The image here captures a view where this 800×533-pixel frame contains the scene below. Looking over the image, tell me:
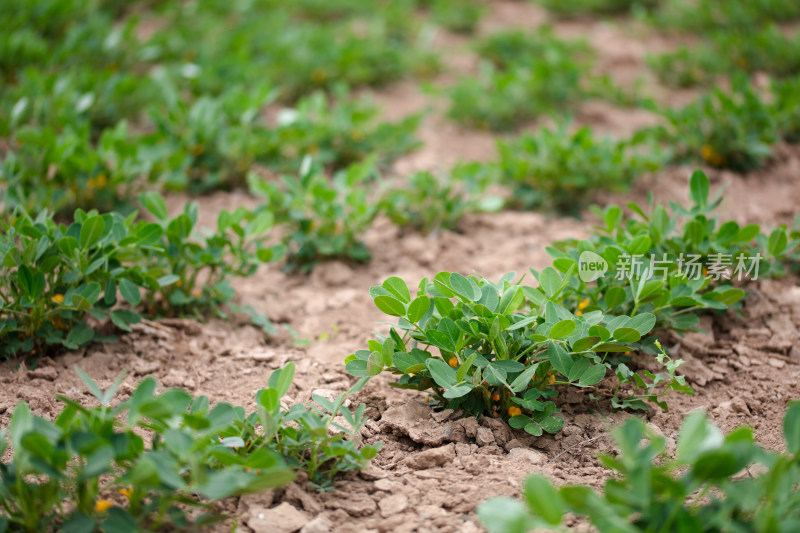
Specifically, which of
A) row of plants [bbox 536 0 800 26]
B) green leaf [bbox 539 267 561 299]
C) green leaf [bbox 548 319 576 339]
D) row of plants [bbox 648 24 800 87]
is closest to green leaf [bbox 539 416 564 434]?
green leaf [bbox 548 319 576 339]

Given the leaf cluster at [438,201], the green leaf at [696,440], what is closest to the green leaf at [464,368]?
the green leaf at [696,440]

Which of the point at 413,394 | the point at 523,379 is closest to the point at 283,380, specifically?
the point at 413,394

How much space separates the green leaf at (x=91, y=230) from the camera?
6.68ft

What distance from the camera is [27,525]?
4.71ft

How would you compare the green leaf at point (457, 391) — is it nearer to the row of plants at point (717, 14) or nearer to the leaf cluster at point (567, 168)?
the leaf cluster at point (567, 168)

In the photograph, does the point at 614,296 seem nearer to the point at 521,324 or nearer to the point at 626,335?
the point at 626,335

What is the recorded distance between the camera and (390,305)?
1.87m

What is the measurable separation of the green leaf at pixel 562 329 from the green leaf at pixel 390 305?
0.43 meters

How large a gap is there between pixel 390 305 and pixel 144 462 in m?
0.78

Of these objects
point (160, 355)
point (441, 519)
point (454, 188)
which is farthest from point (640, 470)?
point (454, 188)

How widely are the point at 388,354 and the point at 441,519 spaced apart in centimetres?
47

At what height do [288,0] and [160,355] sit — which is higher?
[288,0]

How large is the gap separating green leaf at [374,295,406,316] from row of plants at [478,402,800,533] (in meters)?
0.71

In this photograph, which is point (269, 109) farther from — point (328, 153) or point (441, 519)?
point (441, 519)
